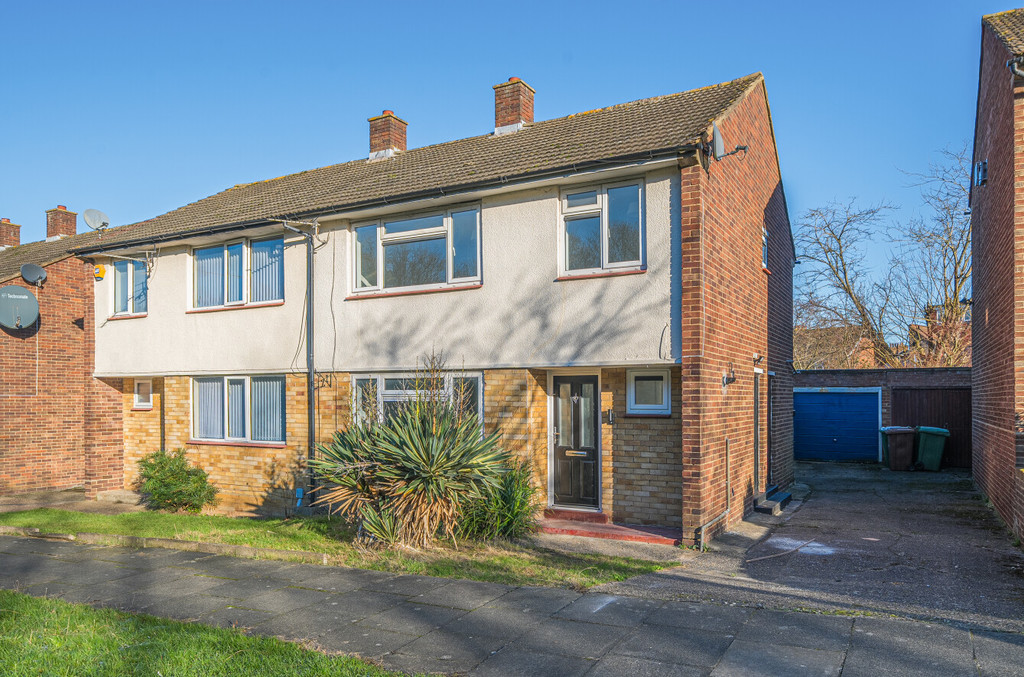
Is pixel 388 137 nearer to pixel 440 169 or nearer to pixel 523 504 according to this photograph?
pixel 440 169

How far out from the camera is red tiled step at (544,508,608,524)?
10227 millimetres

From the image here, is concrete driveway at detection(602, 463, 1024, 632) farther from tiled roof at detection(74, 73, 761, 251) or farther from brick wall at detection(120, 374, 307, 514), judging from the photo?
brick wall at detection(120, 374, 307, 514)

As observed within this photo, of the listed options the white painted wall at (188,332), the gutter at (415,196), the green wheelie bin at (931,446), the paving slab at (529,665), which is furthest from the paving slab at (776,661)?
the green wheelie bin at (931,446)

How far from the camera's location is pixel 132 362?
1465 centimetres

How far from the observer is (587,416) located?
1055 centimetres

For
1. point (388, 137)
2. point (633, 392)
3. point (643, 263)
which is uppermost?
point (388, 137)

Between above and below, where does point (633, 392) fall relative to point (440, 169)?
below

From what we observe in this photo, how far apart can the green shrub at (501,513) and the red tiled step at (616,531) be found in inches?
19.5

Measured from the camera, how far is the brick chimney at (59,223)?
2325 centimetres

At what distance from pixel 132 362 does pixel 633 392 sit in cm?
1001

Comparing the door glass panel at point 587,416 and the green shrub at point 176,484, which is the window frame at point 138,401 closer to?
the green shrub at point 176,484

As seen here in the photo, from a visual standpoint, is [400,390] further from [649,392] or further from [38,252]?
[38,252]

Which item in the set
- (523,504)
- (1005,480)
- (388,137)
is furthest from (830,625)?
(388,137)

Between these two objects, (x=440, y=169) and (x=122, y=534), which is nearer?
(x=122, y=534)
